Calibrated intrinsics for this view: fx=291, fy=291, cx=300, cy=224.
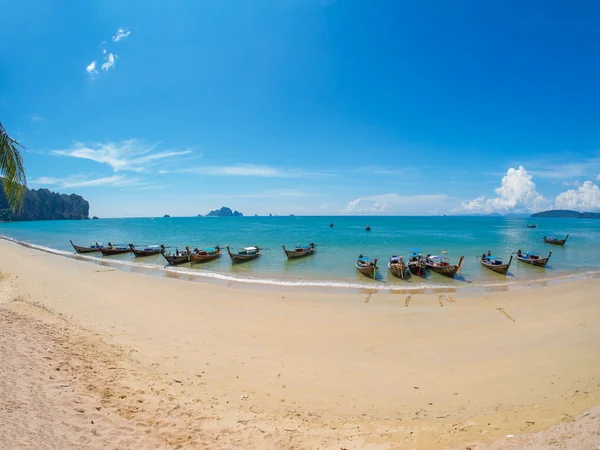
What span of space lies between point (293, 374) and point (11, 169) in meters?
8.44

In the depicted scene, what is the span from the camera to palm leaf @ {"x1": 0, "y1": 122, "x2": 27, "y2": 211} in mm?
6367

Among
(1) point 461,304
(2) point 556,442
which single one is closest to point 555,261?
(1) point 461,304

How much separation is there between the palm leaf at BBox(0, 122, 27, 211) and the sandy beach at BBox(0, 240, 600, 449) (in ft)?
11.4

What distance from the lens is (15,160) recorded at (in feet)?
21.6

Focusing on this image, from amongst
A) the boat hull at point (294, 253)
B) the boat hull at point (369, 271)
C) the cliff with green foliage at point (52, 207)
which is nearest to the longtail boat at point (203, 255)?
the boat hull at point (294, 253)

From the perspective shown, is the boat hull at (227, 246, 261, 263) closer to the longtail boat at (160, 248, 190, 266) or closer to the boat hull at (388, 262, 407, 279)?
the longtail boat at (160, 248, 190, 266)

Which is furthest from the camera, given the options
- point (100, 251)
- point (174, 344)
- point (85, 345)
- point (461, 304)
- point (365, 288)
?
point (100, 251)

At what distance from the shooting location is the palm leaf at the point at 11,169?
6367 millimetres

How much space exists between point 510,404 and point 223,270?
24.4 m

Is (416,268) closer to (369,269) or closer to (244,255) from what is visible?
(369,269)

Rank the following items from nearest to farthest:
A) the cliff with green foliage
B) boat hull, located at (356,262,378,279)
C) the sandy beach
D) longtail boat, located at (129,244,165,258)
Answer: the sandy beach
boat hull, located at (356,262,378,279)
longtail boat, located at (129,244,165,258)
the cliff with green foliage

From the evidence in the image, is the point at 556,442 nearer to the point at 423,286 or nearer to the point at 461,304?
the point at 461,304

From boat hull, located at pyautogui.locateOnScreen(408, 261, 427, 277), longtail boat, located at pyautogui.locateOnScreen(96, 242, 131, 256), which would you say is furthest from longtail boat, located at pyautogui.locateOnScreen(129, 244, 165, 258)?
boat hull, located at pyautogui.locateOnScreen(408, 261, 427, 277)

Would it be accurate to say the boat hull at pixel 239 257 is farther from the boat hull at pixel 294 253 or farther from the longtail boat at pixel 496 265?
the longtail boat at pixel 496 265
